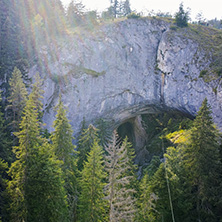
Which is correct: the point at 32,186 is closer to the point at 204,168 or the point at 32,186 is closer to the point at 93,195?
the point at 93,195

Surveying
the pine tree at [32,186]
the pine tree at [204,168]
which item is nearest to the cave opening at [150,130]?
the pine tree at [204,168]

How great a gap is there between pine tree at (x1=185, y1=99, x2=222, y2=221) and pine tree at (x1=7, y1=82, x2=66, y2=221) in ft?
35.1

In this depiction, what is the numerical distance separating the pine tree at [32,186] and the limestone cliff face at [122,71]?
20.5 m

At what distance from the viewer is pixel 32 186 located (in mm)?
A: 12008

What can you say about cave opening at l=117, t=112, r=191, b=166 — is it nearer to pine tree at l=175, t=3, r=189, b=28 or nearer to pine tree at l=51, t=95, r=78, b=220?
pine tree at l=175, t=3, r=189, b=28

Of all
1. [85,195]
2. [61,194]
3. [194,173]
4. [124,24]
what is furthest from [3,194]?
[124,24]

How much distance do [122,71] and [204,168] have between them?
24.5 meters

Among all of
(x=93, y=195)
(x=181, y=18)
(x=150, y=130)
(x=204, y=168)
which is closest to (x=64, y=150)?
(x=93, y=195)

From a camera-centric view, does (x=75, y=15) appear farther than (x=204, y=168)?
Yes

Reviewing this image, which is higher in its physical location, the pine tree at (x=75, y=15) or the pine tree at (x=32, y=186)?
the pine tree at (x=75, y=15)

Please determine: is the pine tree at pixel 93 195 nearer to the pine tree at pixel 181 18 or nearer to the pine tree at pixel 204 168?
the pine tree at pixel 204 168

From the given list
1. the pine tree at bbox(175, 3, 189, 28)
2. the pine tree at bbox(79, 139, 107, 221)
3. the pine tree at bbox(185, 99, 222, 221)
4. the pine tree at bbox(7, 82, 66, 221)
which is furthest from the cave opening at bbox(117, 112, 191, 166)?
the pine tree at bbox(7, 82, 66, 221)

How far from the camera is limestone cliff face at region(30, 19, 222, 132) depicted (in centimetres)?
3403

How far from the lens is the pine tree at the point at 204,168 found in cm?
1588
